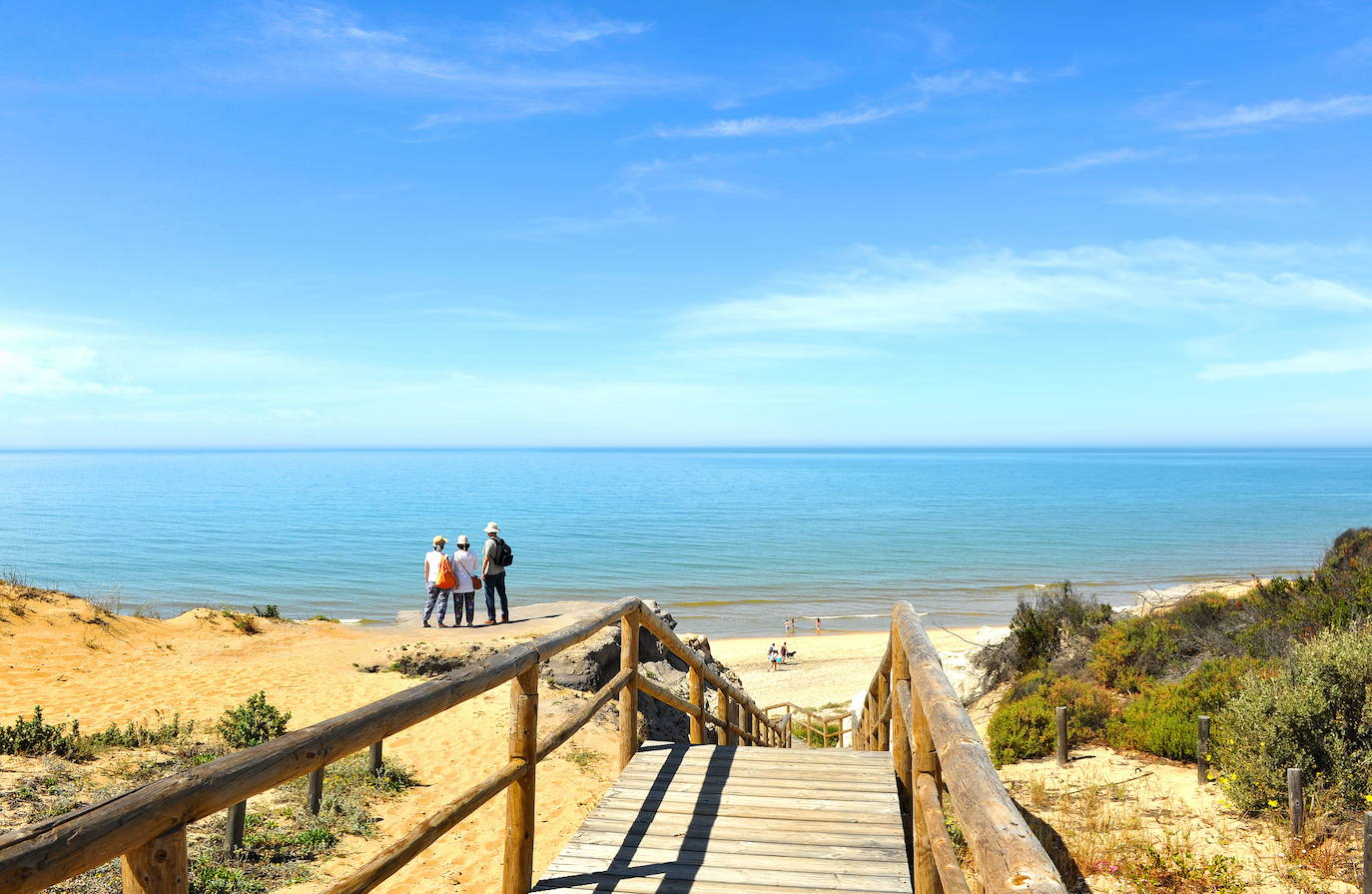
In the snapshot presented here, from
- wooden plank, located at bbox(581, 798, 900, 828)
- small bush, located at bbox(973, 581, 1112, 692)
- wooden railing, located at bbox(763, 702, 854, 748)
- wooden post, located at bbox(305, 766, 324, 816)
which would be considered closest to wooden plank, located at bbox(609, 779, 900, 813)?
wooden plank, located at bbox(581, 798, 900, 828)

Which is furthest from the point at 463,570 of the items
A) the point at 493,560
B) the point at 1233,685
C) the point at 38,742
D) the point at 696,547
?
the point at 696,547

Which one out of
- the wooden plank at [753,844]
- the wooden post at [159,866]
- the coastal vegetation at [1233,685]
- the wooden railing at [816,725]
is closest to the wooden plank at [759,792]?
the wooden plank at [753,844]

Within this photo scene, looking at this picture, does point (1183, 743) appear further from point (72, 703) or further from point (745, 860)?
point (72, 703)

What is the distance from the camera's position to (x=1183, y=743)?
27.9ft

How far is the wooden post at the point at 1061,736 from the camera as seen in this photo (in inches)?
354

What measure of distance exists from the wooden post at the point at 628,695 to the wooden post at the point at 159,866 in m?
3.28

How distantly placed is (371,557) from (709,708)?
2747 cm

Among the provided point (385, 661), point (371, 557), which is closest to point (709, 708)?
point (385, 661)

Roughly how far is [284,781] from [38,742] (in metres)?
8.51

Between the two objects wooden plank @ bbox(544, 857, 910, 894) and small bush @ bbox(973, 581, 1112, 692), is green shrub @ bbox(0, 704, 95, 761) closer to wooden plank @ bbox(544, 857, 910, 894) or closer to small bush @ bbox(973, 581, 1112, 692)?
wooden plank @ bbox(544, 857, 910, 894)

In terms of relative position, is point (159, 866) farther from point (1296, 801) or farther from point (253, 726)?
point (253, 726)

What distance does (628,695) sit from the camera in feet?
Result: 15.4

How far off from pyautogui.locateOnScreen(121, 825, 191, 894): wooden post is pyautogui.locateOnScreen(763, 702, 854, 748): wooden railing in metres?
15.2

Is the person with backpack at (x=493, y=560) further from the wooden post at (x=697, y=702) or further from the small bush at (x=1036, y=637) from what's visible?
the wooden post at (x=697, y=702)
